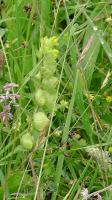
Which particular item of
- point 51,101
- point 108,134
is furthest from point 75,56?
point 51,101

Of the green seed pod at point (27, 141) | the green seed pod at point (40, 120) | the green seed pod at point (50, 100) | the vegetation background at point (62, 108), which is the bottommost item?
the vegetation background at point (62, 108)

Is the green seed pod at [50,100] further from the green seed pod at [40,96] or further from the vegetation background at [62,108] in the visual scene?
the vegetation background at [62,108]

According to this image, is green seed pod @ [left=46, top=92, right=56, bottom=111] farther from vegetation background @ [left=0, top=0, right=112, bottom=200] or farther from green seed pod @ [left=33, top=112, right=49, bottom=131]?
vegetation background @ [left=0, top=0, right=112, bottom=200]

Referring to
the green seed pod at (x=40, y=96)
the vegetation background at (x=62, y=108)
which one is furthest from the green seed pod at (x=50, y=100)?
the vegetation background at (x=62, y=108)

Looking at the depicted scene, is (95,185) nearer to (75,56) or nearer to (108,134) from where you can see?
(108,134)

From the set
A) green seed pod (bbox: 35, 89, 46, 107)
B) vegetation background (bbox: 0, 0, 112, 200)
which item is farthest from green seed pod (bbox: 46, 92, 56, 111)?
vegetation background (bbox: 0, 0, 112, 200)

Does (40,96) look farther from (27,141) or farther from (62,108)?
(62,108)

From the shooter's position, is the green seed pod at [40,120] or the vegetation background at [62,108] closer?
the green seed pod at [40,120]

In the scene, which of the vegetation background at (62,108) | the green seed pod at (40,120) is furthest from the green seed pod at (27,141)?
the vegetation background at (62,108)

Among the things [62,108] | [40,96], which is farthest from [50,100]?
[62,108]

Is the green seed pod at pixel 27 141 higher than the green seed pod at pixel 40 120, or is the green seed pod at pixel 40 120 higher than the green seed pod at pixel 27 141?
the green seed pod at pixel 40 120
